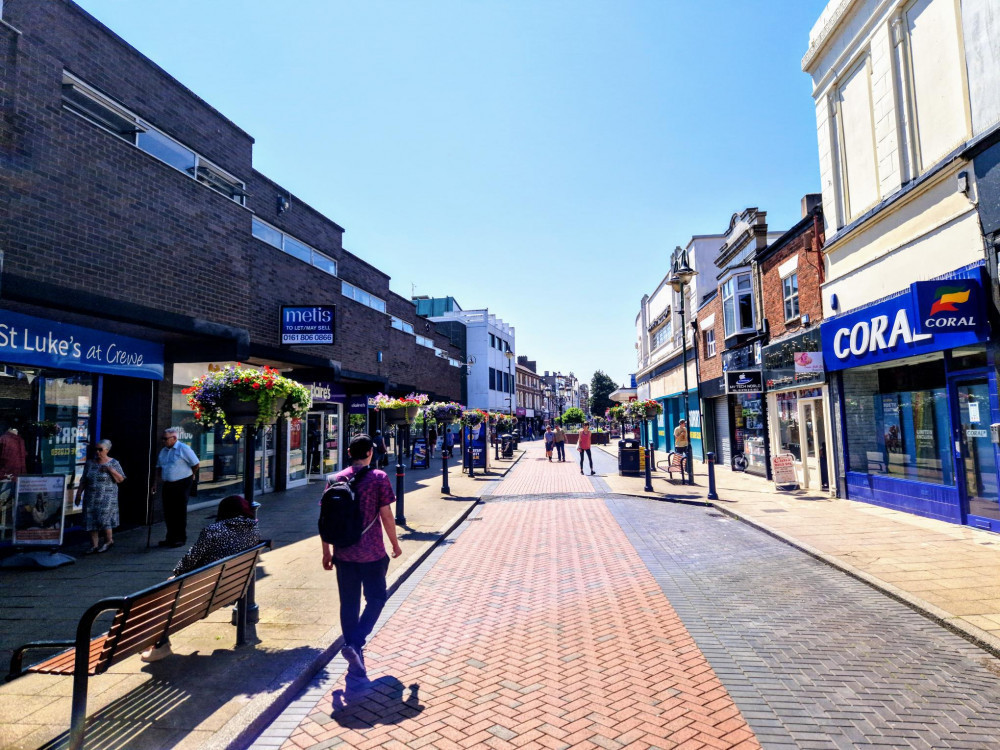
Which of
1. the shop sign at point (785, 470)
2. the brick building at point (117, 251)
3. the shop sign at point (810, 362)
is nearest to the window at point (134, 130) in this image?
the brick building at point (117, 251)

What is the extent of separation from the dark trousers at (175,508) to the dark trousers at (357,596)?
18.4 feet

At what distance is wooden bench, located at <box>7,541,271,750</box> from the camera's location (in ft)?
10.1

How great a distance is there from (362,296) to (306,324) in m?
8.27

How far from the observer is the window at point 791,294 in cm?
1482

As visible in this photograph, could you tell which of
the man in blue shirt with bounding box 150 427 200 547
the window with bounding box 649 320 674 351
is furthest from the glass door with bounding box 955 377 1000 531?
the window with bounding box 649 320 674 351

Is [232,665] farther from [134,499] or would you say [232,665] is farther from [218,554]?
[134,499]

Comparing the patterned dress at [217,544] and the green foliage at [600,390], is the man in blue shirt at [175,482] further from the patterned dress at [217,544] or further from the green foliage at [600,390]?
the green foliage at [600,390]

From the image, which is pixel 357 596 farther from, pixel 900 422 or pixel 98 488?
pixel 900 422

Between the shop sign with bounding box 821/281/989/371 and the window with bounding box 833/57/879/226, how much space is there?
233 centimetres

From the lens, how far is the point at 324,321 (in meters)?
14.8

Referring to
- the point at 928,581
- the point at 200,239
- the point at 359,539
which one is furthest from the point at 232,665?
the point at 200,239

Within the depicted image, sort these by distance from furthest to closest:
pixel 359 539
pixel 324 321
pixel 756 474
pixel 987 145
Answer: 1. pixel 756 474
2. pixel 324 321
3. pixel 987 145
4. pixel 359 539

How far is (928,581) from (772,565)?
1664 millimetres

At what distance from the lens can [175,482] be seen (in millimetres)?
8500
